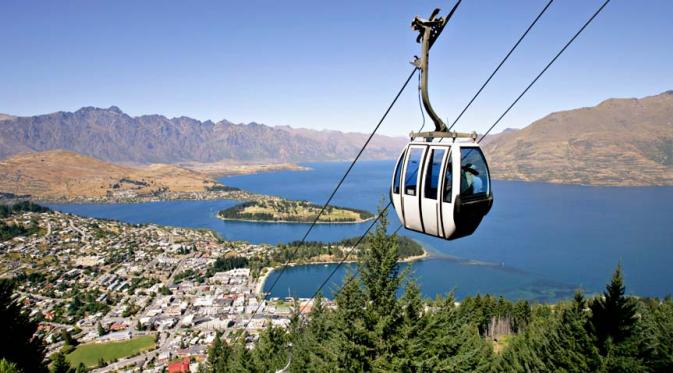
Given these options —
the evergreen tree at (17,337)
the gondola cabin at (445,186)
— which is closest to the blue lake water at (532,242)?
the evergreen tree at (17,337)

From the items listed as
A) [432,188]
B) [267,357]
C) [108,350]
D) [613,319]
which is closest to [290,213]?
[108,350]

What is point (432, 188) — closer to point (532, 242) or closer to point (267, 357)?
point (267, 357)

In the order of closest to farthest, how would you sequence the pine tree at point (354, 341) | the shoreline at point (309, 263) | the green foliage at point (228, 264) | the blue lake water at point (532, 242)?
the pine tree at point (354, 341), the blue lake water at point (532, 242), the shoreline at point (309, 263), the green foliage at point (228, 264)

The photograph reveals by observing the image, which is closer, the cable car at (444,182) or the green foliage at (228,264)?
the cable car at (444,182)

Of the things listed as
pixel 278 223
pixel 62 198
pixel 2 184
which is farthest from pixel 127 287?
pixel 2 184

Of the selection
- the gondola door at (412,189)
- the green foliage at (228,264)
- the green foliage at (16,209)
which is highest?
the gondola door at (412,189)

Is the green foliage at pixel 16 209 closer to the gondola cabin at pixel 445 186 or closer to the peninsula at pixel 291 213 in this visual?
the peninsula at pixel 291 213

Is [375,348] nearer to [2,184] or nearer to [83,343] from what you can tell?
[83,343]
